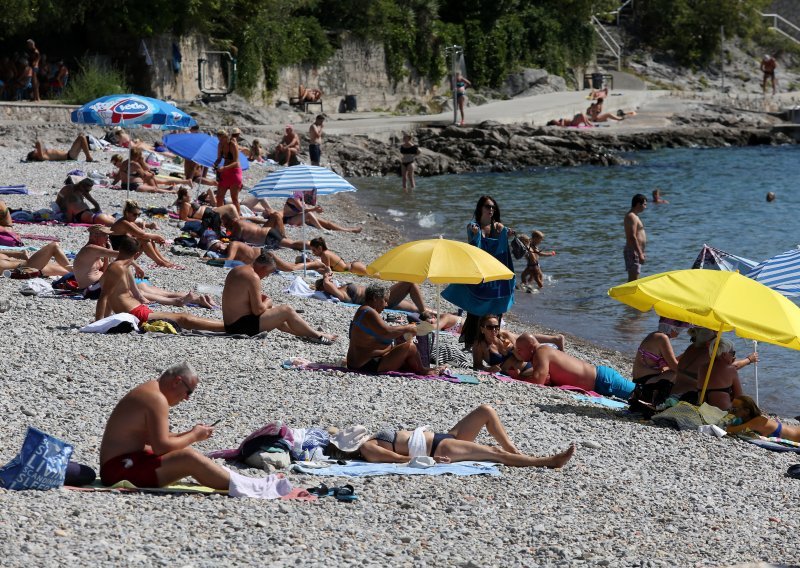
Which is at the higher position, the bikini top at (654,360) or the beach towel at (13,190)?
the beach towel at (13,190)

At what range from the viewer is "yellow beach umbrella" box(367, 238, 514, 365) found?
9.77 metres

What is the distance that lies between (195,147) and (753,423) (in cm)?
1187

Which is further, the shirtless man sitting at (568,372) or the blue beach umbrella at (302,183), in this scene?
the blue beach umbrella at (302,183)

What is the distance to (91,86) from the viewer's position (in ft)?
93.4

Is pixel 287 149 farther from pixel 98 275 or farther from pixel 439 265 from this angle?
pixel 439 265

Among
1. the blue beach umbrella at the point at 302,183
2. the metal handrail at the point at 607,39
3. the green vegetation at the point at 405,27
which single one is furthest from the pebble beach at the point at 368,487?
the metal handrail at the point at 607,39

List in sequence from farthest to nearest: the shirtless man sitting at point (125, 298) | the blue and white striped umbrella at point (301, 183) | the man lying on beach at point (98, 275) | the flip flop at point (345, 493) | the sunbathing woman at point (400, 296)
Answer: the blue and white striped umbrella at point (301, 183) → the sunbathing woman at point (400, 296) → the man lying on beach at point (98, 275) → the shirtless man sitting at point (125, 298) → the flip flop at point (345, 493)

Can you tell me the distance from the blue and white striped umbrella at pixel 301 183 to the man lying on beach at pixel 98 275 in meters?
2.48

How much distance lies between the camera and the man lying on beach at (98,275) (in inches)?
473

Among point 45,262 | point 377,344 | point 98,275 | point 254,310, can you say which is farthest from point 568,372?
point 45,262

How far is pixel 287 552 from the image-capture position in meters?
5.76

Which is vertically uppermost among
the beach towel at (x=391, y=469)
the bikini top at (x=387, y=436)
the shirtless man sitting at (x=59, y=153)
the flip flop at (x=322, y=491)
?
the shirtless man sitting at (x=59, y=153)

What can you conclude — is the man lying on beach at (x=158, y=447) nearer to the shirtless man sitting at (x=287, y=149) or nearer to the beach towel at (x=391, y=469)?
the beach towel at (x=391, y=469)

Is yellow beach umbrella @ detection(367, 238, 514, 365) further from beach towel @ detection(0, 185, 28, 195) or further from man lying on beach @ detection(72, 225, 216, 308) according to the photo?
beach towel @ detection(0, 185, 28, 195)
